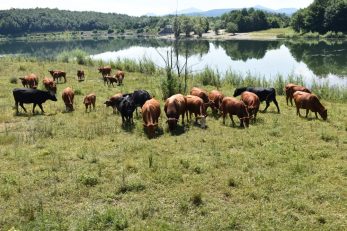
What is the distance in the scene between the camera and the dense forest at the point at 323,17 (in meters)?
78.4

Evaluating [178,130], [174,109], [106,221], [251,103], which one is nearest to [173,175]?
[106,221]

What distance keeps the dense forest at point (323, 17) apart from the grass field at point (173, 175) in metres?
73.4

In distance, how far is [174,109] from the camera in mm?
13211

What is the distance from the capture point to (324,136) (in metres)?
11.8

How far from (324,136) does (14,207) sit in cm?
911

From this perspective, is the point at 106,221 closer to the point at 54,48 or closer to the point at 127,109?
the point at 127,109

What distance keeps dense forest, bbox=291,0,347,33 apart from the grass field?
2888 inches

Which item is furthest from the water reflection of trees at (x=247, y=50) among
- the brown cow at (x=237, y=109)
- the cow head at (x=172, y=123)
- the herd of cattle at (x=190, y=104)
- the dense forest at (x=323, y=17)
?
the cow head at (x=172, y=123)

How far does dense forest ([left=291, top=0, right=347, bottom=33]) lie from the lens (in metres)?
78.4

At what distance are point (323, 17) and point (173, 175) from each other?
84.4m

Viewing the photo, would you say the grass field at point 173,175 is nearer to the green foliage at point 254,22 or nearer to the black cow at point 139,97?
the black cow at point 139,97

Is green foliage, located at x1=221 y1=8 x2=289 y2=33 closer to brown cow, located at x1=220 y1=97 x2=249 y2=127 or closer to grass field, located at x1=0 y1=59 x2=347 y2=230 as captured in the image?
brown cow, located at x1=220 y1=97 x2=249 y2=127

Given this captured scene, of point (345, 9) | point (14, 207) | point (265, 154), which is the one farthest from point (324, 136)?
point (345, 9)

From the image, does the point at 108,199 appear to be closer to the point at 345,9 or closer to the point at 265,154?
the point at 265,154
